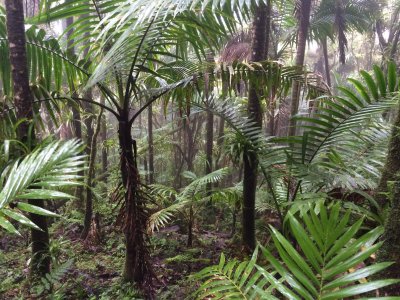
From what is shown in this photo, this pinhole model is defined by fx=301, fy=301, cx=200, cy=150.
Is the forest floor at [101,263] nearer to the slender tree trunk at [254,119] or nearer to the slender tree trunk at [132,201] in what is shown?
the slender tree trunk at [132,201]

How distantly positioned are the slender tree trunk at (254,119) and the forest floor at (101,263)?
586mm

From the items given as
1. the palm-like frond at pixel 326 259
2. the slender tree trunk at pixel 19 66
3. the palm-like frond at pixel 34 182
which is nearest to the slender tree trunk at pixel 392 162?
the palm-like frond at pixel 326 259

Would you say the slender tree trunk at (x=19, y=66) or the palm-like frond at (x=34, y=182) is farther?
the slender tree trunk at (x=19, y=66)

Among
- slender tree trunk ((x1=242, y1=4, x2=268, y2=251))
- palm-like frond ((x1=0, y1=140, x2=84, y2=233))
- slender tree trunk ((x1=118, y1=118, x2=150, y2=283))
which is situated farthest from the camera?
slender tree trunk ((x1=242, y1=4, x2=268, y2=251))

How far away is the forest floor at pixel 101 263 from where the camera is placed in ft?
9.89

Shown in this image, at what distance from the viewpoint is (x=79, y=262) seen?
4062 mm

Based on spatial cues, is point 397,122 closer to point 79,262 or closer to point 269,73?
point 269,73

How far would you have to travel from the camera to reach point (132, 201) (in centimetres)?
260

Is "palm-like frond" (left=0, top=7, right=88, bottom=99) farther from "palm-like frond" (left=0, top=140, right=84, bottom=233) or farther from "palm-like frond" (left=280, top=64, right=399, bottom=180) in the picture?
"palm-like frond" (left=280, top=64, right=399, bottom=180)

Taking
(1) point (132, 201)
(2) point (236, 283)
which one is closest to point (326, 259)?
(2) point (236, 283)

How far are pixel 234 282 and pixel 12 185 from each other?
1113mm

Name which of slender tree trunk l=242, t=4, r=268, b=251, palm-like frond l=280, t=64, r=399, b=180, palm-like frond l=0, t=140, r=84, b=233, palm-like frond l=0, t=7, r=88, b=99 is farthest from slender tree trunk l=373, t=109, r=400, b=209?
palm-like frond l=0, t=7, r=88, b=99

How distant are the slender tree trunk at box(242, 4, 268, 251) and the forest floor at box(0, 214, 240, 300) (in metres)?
0.59

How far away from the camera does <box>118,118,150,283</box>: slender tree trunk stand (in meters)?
2.58
